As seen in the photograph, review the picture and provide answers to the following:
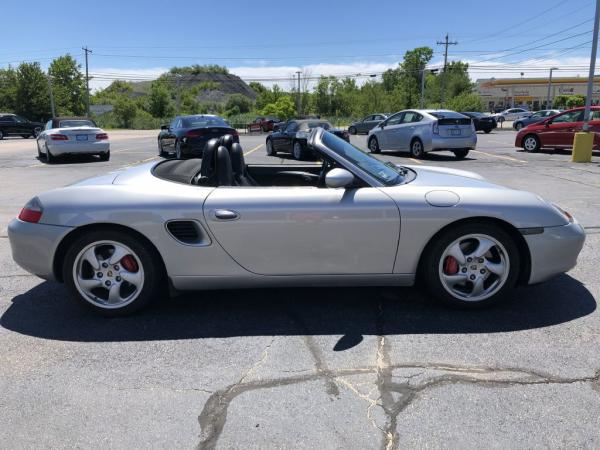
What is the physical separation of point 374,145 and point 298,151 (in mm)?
2978

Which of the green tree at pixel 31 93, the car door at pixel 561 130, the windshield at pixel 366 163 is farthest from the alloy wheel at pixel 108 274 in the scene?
the green tree at pixel 31 93

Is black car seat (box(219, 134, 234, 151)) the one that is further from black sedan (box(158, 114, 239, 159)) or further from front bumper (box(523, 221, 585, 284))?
black sedan (box(158, 114, 239, 159))

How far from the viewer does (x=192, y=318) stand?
3.78 metres

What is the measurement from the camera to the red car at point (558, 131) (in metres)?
15.8

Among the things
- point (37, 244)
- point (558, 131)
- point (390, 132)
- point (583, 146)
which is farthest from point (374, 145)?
point (37, 244)

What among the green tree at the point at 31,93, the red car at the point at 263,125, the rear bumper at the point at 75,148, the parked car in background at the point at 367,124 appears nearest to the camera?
the rear bumper at the point at 75,148

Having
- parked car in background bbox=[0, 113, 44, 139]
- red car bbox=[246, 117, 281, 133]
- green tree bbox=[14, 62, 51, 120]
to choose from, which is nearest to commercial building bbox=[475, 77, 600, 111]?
red car bbox=[246, 117, 281, 133]

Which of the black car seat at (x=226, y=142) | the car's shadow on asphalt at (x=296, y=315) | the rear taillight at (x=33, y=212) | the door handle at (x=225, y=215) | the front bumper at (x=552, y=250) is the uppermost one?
the black car seat at (x=226, y=142)

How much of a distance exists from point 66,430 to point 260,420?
0.92 metres

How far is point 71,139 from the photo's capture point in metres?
15.3

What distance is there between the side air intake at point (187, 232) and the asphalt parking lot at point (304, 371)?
1.96 feet

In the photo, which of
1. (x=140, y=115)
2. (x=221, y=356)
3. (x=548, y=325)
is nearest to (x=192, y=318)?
(x=221, y=356)

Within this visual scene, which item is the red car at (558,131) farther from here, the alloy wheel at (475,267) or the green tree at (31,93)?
the green tree at (31,93)

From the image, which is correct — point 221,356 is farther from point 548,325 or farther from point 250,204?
point 548,325
